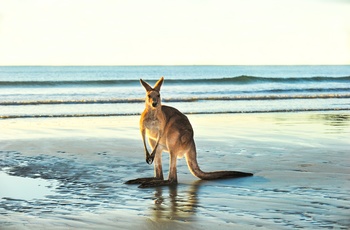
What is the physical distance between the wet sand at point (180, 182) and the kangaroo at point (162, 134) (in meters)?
0.18

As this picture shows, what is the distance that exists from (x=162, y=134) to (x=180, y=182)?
65 cm

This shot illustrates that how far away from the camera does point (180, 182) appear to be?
7660 mm

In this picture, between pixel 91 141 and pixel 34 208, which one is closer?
pixel 34 208

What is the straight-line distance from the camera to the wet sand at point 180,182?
19.0ft

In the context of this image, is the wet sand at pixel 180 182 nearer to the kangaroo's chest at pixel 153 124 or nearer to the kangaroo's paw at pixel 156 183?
the kangaroo's paw at pixel 156 183

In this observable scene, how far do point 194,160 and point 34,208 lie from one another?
2.13m

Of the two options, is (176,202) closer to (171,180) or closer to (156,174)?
(171,180)

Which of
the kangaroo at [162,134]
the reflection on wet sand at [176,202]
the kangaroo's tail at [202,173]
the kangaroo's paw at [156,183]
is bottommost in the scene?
the reflection on wet sand at [176,202]

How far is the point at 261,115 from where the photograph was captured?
17.2 meters

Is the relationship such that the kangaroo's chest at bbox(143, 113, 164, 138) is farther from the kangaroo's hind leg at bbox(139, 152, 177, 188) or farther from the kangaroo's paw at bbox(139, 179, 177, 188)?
the kangaroo's paw at bbox(139, 179, 177, 188)

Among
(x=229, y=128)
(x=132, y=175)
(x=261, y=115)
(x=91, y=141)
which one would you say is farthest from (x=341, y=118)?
(x=132, y=175)

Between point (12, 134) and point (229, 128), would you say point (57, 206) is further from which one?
point (229, 128)

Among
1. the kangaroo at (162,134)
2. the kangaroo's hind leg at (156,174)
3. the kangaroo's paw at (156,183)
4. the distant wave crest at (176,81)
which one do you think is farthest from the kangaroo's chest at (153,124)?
the distant wave crest at (176,81)

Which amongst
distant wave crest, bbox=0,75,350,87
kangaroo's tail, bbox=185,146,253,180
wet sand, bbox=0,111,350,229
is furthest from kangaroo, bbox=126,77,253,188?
distant wave crest, bbox=0,75,350,87
